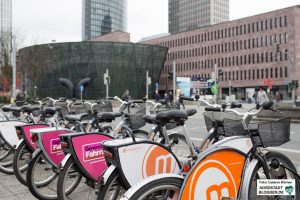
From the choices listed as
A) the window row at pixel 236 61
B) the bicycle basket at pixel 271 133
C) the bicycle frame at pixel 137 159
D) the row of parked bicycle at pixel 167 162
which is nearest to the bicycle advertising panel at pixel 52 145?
the row of parked bicycle at pixel 167 162

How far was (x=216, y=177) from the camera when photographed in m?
2.69

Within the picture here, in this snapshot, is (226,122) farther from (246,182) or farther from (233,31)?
(233,31)

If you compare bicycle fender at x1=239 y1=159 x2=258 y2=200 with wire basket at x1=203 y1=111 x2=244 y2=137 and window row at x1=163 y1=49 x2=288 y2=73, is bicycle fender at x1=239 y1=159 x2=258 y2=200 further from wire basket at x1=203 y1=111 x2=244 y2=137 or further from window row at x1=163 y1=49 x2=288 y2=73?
window row at x1=163 y1=49 x2=288 y2=73

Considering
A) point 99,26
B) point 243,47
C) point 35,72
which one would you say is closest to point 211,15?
point 99,26

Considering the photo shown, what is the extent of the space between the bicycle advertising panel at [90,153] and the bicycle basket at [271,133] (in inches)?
65.7

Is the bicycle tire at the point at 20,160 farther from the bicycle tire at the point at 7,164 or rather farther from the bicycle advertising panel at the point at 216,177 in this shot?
the bicycle advertising panel at the point at 216,177

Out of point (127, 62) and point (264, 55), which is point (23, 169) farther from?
point (264, 55)

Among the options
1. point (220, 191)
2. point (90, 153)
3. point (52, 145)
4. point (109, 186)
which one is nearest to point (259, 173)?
point (220, 191)

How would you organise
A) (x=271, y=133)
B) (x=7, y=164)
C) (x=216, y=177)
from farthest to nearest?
(x=7, y=164) < (x=271, y=133) < (x=216, y=177)

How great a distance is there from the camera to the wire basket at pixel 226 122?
11.3 feet

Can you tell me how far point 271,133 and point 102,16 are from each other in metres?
133

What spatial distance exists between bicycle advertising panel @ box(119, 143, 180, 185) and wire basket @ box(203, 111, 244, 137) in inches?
28.3

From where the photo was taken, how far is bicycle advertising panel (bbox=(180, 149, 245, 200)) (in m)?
2.57

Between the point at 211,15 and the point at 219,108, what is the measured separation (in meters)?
141
